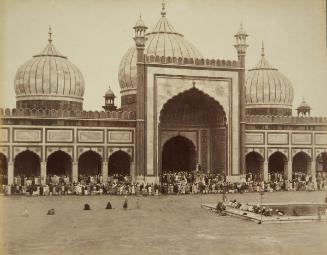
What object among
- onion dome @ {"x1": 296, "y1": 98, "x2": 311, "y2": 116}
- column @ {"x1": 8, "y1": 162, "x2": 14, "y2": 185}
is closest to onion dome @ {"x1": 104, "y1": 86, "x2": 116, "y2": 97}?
column @ {"x1": 8, "y1": 162, "x2": 14, "y2": 185}

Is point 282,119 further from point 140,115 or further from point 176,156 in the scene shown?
point 140,115

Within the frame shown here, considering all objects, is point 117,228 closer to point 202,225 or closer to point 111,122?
point 202,225

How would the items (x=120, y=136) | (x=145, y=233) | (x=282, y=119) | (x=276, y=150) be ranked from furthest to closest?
(x=282, y=119) < (x=276, y=150) < (x=120, y=136) < (x=145, y=233)

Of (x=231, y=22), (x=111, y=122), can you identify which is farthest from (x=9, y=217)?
(x=111, y=122)

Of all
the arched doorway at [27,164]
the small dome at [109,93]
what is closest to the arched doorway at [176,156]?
the small dome at [109,93]

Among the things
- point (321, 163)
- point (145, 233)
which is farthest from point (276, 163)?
point (145, 233)

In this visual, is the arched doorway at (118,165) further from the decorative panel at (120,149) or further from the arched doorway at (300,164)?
the arched doorway at (300,164)
